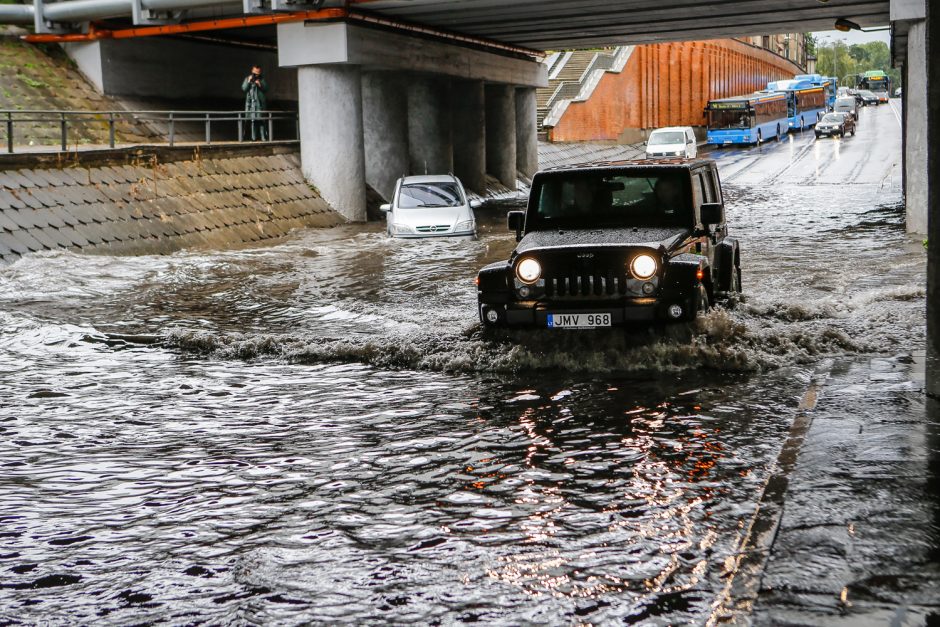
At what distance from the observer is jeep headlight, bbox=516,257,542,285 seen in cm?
1019

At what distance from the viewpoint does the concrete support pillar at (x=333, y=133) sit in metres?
Result: 29.4

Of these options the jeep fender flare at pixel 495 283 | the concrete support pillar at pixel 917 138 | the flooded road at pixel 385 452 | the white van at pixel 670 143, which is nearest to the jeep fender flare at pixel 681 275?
the flooded road at pixel 385 452

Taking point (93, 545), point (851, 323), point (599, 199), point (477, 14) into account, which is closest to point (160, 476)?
point (93, 545)

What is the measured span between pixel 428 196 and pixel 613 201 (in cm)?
1317

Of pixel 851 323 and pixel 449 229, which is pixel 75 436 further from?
pixel 449 229

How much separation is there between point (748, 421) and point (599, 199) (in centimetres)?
372

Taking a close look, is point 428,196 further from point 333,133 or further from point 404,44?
point 404,44

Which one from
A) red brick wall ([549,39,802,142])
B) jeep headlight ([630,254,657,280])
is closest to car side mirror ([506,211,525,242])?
jeep headlight ([630,254,657,280])

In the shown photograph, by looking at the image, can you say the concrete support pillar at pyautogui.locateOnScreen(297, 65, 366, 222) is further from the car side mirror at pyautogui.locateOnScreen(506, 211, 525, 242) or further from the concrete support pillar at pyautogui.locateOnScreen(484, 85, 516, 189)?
the car side mirror at pyautogui.locateOnScreen(506, 211, 525, 242)

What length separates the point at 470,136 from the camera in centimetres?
4041

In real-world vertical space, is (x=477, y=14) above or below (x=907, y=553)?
above

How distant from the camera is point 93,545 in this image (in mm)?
5777

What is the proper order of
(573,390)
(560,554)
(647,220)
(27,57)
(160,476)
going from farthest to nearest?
(27,57) → (647,220) → (573,390) → (160,476) → (560,554)

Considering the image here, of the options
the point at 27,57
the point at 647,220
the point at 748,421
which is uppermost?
the point at 27,57
